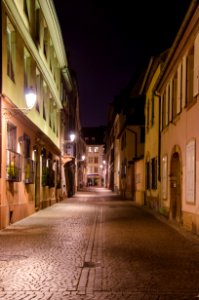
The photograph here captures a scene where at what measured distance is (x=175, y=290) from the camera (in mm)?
6863

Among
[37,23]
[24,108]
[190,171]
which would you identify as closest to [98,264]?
[190,171]

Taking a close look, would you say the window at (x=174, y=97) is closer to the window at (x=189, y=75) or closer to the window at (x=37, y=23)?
the window at (x=189, y=75)

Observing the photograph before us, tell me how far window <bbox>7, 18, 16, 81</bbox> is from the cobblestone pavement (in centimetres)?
586

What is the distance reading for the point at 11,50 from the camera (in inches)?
690

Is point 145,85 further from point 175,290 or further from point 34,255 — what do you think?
point 175,290

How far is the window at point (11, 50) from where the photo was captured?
16.8 meters

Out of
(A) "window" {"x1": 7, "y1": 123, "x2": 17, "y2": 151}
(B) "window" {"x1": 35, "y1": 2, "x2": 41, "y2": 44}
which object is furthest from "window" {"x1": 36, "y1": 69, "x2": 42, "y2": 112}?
(A) "window" {"x1": 7, "y1": 123, "x2": 17, "y2": 151}

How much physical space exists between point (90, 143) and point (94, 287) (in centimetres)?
11662

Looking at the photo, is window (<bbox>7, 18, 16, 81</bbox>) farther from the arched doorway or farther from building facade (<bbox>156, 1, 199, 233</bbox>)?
the arched doorway

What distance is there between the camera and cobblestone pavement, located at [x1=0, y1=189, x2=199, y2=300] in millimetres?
6801

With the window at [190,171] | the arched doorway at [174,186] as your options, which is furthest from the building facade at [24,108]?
the arched doorway at [174,186]

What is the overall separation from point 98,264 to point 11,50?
11008 millimetres

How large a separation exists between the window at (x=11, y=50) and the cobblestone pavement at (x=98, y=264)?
231 inches

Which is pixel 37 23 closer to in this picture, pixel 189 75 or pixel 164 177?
pixel 164 177
